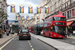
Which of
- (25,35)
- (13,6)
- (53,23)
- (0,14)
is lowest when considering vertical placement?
(25,35)

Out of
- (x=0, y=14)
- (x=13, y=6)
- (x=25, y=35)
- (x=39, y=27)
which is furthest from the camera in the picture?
(x=39, y=27)

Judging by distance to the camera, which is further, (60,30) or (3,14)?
(3,14)

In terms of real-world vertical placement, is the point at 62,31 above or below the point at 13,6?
below

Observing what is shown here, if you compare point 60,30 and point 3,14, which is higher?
point 3,14

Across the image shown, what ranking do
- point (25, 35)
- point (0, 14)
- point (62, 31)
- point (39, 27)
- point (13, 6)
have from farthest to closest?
point (39, 27) → point (13, 6) → point (0, 14) → point (62, 31) → point (25, 35)

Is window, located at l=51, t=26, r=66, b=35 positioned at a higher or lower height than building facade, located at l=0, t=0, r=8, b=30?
lower

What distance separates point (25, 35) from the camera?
19.7 m

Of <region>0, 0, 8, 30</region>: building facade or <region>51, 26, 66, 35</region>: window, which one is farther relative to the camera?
<region>0, 0, 8, 30</region>: building facade

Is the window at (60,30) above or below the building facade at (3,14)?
below

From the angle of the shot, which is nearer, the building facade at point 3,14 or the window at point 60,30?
the window at point 60,30

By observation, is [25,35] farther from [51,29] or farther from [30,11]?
[30,11]

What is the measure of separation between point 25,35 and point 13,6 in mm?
15944

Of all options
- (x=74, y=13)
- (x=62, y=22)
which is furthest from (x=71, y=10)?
(x=62, y=22)

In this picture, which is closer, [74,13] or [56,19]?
[56,19]
